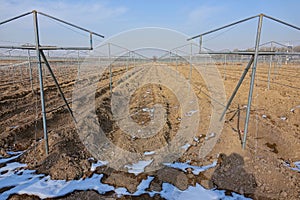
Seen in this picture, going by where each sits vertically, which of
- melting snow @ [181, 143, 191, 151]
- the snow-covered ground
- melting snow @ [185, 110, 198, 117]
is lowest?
the snow-covered ground

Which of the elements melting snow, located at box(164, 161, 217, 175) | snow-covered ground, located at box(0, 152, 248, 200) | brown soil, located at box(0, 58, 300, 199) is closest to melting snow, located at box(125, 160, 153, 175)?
brown soil, located at box(0, 58, 300, 199)

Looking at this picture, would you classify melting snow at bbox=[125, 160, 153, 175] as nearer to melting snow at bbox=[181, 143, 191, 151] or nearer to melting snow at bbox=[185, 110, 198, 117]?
melting snow at bbox=[181, 143, 191, 151]

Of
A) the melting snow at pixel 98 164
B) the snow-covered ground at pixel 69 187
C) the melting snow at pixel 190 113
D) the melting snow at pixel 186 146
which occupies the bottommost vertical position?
the snow-covered ground at pixel 69 187

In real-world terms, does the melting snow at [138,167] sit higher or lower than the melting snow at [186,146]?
lower

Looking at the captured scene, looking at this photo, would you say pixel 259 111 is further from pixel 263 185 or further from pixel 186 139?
pixel 263 185

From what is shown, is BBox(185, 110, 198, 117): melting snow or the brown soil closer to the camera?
the brown soil

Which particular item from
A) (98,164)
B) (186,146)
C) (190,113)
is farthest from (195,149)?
(190,113)

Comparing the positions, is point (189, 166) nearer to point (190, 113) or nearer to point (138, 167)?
point (138, 167)

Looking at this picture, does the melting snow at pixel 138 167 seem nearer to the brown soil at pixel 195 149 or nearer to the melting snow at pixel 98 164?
the brown soil at pixel 195 149

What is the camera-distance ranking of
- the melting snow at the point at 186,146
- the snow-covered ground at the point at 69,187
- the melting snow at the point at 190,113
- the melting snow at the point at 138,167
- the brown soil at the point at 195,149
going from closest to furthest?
1. the snow-covered ground at the point at 69,187
2. the brown soil at the point at 195,149
3. the melting snow at the point at 138,167
4. the melting snow at the point at 186,146
5. the melting snow at the point at 190,113

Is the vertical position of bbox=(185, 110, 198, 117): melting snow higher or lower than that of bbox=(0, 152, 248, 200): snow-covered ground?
higher

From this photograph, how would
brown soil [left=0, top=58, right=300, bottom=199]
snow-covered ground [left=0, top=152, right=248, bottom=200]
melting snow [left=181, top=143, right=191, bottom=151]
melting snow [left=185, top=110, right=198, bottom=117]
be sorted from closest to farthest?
snow-covered ground [left=0, top=152, right=248, bottom=200] → brown soil [left=0, top=58, right=300, bottom=199] → melting snow [left=181, top=143, right=191, bottom=151] → melting snow [left=185, top=110, right=198, bottom=117]

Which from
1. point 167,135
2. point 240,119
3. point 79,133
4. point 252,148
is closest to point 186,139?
point 167,135

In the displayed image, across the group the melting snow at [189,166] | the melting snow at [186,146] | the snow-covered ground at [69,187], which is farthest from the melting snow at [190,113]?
the snow-covered ground at [69,187]
